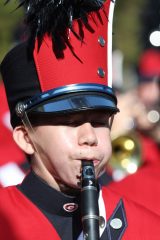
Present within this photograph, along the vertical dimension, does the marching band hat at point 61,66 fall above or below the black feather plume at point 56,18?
below

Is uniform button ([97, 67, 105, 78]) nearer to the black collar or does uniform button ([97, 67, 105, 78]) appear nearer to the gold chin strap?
the gold chin strap

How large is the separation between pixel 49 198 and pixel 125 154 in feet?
8.85

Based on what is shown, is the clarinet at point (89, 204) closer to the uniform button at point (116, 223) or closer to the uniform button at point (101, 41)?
the uniform button at point (116, 223)

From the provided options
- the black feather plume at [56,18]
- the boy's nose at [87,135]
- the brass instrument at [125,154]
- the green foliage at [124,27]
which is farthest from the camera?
the green foliage at [124,27]

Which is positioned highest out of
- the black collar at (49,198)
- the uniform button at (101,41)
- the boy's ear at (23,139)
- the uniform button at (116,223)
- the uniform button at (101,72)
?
the uniform button at (101,41)

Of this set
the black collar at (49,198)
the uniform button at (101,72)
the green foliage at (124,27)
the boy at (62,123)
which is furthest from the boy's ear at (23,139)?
the green foliage at (124,27)

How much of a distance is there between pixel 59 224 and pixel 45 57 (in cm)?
61

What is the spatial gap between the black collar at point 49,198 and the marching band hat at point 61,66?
0.24m

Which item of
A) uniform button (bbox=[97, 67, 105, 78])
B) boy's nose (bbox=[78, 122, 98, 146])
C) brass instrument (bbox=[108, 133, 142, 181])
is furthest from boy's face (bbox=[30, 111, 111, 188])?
brass instrument (bbox=[108, 133, 142, 181])

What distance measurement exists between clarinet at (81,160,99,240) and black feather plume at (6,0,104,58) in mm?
474

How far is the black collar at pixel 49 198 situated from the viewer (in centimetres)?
280

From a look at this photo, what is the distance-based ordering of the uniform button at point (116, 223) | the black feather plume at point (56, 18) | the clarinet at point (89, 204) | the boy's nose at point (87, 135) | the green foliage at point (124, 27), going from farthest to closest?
the green foliage at point (124, 27), the uniform button at point (116, 223), the black feather plume at point (56, 18), the boy's nose at point (87, 135), the clarinet at point (89, 204)

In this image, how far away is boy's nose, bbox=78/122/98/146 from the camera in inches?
103

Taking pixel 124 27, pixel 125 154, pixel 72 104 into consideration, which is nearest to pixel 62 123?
pixel 72 104
